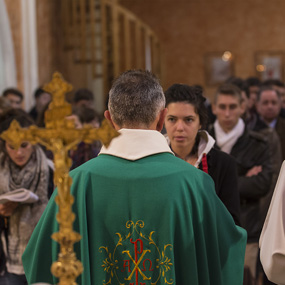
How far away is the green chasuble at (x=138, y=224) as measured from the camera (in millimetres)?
2652

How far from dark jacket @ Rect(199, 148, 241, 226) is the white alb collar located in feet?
3.56

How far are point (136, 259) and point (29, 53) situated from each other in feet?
30.5

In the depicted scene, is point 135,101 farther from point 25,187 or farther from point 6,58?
point 6,58

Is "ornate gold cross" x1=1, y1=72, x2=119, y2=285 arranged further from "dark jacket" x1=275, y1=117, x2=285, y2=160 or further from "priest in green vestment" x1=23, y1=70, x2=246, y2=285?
"dark jacket" x1=275, y1=117, x2=285, y2=160

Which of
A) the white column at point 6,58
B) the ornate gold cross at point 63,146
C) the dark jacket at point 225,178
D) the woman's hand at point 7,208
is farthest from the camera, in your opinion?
the white column at point 6,58

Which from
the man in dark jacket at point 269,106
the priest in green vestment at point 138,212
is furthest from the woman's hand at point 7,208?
the man in dark jacket at point 269,106

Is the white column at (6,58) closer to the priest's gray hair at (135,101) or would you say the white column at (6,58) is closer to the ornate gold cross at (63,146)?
the priest's gray hair at (135,101)

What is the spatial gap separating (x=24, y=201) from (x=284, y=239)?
6.37 feet

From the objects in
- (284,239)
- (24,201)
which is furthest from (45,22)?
(284,239)

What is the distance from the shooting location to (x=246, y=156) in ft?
17.5

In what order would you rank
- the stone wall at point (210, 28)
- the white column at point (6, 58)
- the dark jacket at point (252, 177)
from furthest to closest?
the stone wall at point (210, 28)
the white column at point (6, 58)
the dark jacket at point (252, 177)

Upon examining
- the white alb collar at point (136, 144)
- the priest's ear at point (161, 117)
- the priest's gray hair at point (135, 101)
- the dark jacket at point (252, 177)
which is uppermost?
the priest's gray hair at point (135, 101)

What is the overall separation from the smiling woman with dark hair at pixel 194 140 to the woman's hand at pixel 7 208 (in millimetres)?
1131

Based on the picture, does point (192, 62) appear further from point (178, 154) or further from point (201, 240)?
point (201, 240)
